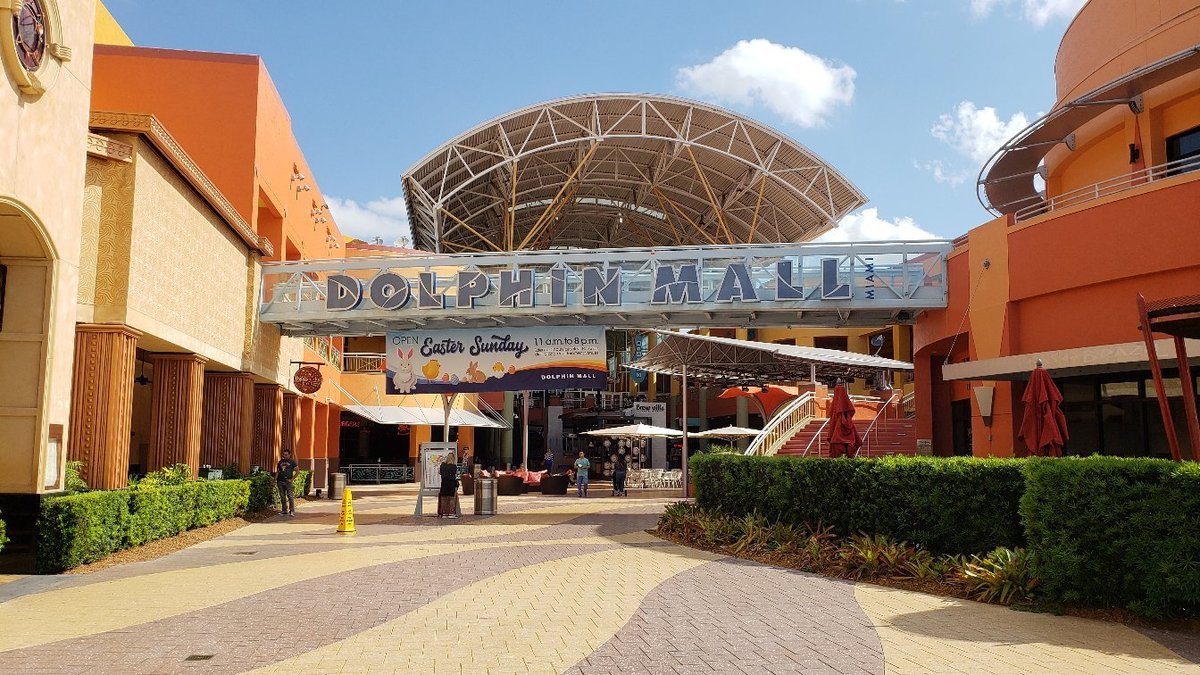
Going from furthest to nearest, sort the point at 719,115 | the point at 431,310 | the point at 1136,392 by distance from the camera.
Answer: the point at 719,115
the point at 431,310
the point at 1136,392

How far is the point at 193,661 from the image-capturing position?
756 cm

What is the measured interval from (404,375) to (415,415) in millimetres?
15211

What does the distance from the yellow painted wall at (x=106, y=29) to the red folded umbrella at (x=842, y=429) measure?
18841 millimetres

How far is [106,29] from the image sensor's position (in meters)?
24.9

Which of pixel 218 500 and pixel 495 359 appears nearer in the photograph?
pixel 218 500

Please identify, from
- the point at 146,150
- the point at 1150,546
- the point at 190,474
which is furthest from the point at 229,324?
the point at 1150,546

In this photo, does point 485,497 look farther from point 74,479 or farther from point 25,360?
point 25,360

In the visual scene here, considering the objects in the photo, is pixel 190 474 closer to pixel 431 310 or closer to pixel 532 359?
pixel 431 310

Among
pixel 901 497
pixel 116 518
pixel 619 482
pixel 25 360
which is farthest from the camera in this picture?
pixel 619 482

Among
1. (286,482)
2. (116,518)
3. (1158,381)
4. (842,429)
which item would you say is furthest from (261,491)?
(1158,381)

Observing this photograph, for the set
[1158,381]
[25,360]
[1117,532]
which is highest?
[25,360]

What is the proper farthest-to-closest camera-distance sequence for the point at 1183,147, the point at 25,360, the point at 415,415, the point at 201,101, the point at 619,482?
the point at 415,415 → the point at 619,482 → the point at 201,101 → the point at 1183,147 → the point at 25,360

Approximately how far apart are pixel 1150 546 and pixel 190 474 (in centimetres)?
1543

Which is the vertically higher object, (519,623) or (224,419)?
(224,419)
